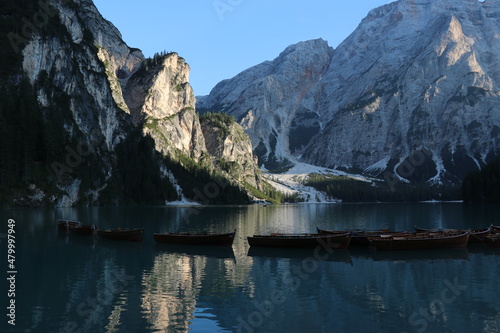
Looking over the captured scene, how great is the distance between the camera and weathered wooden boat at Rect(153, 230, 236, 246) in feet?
201

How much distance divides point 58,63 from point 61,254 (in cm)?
17357

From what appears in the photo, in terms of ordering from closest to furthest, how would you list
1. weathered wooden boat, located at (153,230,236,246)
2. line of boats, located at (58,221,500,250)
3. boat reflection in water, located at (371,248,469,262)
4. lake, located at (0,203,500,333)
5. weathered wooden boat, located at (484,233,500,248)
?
lake, located at (0,203,500,333) < boat reflection in water, located at (371,248,469,262) < line of boats, located at (58,221,500,250) < weathered wooden boat, located at (484,233,500,248) < weathered wooden boat, located at (153,230,236,246)

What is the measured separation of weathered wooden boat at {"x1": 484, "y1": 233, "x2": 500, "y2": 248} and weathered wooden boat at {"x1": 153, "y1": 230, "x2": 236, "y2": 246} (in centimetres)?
3801

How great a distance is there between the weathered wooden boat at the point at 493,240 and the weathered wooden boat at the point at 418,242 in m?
4.61

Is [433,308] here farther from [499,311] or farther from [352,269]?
[352,269]

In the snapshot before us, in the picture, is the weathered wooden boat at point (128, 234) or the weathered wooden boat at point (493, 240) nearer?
the weathered wooden boat at point (493, 240)

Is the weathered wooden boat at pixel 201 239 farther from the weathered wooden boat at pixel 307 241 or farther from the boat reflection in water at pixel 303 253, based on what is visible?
the weathered wooden boat at pixel 307 241

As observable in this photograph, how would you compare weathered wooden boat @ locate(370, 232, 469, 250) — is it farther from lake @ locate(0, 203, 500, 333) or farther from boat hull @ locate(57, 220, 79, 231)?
boat hull @ locate(57, 220, 79, 231)

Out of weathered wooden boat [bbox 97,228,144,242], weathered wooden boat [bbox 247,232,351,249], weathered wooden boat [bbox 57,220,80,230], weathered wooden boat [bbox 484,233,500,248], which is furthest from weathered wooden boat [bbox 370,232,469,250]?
weathered wooden boat [bbox 57,220,80,230]

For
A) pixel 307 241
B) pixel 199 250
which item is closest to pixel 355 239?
pixel 307 241

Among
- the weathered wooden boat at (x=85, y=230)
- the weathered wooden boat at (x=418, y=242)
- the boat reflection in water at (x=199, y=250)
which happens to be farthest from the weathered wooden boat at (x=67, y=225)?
the weathered wooden boat at (x=418, y=242)

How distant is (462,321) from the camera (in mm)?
24750

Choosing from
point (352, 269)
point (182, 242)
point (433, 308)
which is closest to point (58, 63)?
point (182, 242)

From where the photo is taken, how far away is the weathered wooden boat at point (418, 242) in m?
55.7
